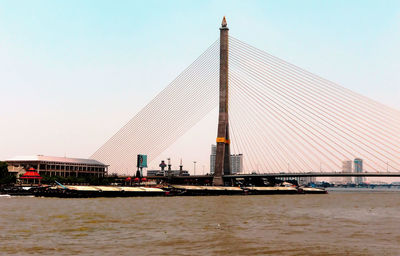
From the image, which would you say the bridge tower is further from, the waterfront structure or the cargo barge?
the waterfront structure

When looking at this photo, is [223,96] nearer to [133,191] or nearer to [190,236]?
[133,191]

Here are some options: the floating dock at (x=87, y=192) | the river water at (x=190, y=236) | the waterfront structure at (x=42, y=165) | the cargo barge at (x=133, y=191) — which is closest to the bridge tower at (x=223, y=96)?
the cargo barge at (x=133, y=191)

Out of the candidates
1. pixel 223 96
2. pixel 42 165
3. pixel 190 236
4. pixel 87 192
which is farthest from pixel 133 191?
pixel 42 165

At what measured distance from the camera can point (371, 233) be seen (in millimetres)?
35312

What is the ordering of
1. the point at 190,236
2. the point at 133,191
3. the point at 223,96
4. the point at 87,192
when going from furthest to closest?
the point at 223,96 → the point at 133,191 → the point at 87,192 → the point at 190,236

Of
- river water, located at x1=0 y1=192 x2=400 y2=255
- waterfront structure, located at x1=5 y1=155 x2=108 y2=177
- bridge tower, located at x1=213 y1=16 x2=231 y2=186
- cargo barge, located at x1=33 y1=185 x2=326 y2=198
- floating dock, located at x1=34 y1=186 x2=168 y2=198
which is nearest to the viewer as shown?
river water, located at x1=0 y1=192 x2=400 y2=255

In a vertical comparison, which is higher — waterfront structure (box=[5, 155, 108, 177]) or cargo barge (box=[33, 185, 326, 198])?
waterfront structure (box=[5, 155, 108, 177])

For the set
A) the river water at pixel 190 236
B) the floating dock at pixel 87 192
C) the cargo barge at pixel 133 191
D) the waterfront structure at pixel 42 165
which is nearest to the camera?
the river water at pixel 190 236

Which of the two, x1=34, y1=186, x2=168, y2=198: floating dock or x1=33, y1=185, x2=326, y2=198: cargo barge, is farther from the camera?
x1=33, y1=185, x2=326, y2=198: cargo barge

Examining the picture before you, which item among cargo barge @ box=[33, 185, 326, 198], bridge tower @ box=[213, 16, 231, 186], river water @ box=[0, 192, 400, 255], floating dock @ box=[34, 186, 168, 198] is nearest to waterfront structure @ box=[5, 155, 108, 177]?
cargo barge @ box=[33, 185, 326, 198]

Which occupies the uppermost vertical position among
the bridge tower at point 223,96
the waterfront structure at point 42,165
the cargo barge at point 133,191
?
the bridge tower at point 223,96

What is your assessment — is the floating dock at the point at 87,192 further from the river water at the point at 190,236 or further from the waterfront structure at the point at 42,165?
the waterfront structure at the point at 42,165

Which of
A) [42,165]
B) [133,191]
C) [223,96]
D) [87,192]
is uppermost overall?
[223,96]

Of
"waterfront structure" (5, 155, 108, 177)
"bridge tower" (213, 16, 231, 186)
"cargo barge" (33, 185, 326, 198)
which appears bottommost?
"cargo barge" (33, 185, 326, 198)
